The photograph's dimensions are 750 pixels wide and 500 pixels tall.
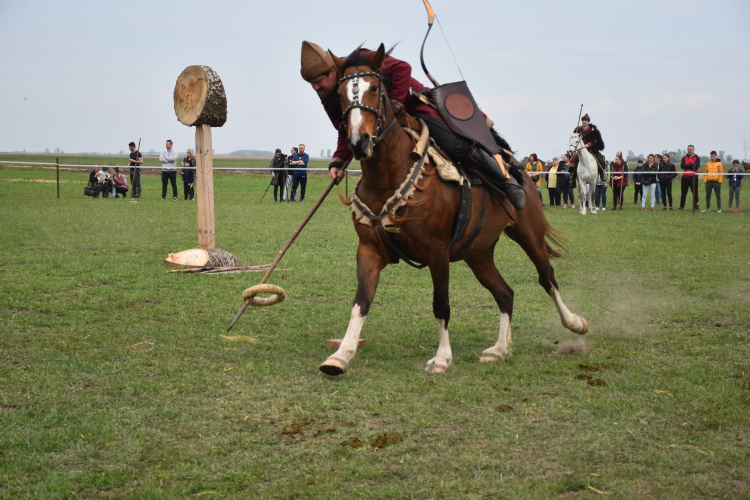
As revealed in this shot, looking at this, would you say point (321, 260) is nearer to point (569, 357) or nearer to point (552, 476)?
point (569, 357)

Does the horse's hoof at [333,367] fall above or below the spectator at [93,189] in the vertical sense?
A: below

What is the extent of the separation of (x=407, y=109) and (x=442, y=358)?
2.19m

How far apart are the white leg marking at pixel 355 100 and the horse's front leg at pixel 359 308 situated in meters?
1.07

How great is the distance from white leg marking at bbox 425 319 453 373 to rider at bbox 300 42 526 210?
142 cm

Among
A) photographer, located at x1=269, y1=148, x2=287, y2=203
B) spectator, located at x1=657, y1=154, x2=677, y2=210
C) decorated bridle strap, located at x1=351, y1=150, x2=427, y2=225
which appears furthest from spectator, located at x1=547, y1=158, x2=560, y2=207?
decorated bridle strap, located at x1=351, y1=150, x2=427, y2=225

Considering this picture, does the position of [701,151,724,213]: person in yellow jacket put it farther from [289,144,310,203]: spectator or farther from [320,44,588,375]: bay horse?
[320,44,588,375]: bay horse

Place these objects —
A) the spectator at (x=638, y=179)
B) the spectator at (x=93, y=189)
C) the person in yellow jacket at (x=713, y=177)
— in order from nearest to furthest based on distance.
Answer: the person in yellow jacket at (x=713, y=177) < the spectator at (x=93, y=189) < the spectator at (x=638, y=179)

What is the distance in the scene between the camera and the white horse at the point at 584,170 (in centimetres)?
2433

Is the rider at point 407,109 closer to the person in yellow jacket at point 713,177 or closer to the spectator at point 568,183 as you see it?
the spectator at point 568,183

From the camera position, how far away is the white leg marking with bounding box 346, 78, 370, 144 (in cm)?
503

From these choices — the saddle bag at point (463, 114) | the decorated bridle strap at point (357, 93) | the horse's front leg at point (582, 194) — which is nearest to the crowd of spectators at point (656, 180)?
the horse's front leg at point (582, 194)

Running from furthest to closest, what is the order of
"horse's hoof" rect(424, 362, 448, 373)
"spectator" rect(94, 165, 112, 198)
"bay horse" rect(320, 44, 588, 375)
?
1. "spectator" rect(94, 165, 112, 198)
2. "horse's hoof" rect(424, 362, 448, 373)
3. "bay horse" rect(320, 44, 588, 375)

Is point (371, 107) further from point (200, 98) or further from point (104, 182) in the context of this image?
point (104, 182)

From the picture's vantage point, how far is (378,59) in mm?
5281
